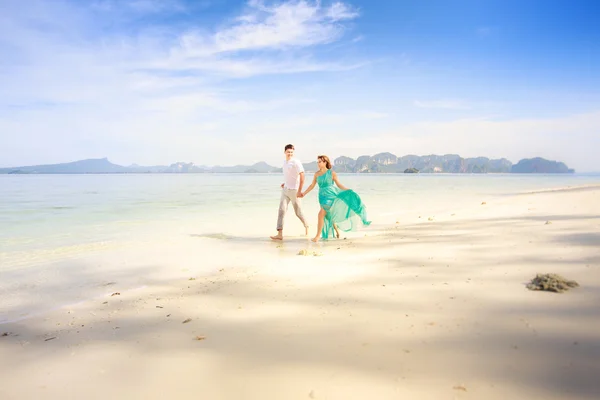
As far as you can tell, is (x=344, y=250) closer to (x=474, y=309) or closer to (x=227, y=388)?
(x=474, y=309)

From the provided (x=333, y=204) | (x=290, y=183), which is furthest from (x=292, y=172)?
(x=333, y=204)

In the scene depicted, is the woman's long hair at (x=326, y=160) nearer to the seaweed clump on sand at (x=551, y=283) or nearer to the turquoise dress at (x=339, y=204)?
the turquoise dress at (x=339, y=204)

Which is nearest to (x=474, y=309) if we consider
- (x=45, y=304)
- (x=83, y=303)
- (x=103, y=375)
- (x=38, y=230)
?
(x=103, y=375)

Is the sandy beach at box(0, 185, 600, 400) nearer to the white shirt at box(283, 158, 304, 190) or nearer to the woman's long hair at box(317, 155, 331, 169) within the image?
the woman's long hair at box(317, 155, 331, 169)

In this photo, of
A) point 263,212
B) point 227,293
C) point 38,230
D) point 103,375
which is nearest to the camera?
point 103,375

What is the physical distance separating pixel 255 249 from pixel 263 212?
8.29 m

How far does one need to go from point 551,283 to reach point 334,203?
5.87 meters

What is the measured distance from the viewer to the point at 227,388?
2715 millimetres

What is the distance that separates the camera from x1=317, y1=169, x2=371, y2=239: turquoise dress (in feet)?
30.8

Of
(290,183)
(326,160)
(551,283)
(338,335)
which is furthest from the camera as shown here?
(290,183)

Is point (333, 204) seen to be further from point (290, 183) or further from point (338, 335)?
point (338, 335)

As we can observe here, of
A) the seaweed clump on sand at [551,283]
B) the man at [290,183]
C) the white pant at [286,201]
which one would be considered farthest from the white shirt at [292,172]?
the seaweed clump on sand at [551,283]

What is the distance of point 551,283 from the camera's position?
13.1 ft

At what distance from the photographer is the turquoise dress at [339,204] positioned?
9.39 metres
